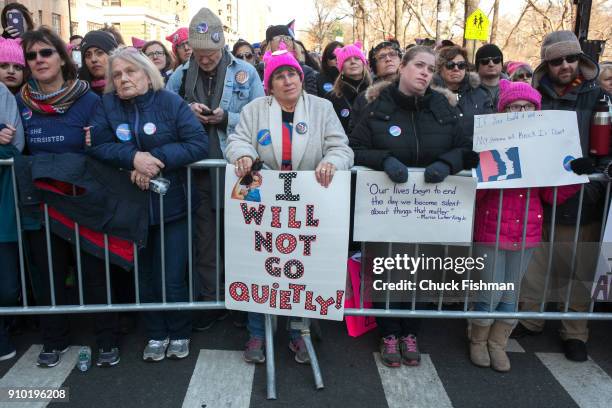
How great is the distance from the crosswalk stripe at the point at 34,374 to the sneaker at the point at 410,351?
91.4 inches

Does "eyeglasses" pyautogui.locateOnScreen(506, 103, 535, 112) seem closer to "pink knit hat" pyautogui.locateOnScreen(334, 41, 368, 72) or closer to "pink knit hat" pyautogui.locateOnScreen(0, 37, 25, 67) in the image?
"pink knit hat" pyautogui.locateOnScreen(334, 41, 368, 72)

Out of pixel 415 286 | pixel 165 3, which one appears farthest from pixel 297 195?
pixel 165 3

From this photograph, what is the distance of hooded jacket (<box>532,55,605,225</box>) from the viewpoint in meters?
3.98

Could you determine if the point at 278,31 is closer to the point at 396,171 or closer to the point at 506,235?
the point at 396,171

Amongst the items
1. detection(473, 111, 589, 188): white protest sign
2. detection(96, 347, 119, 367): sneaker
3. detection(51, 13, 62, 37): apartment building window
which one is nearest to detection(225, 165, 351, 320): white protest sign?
detection(96, 347, 119, 367): sneaker

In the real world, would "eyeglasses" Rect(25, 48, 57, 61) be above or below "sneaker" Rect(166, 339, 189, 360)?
above

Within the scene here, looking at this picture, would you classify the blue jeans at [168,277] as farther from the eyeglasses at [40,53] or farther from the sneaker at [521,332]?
the sneaker at [521,332]

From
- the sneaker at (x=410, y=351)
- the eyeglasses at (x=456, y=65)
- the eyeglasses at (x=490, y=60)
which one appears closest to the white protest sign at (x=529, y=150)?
the sneaker at (x=410, y=351)

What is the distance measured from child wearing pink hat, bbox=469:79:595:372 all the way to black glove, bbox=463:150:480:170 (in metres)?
0.08

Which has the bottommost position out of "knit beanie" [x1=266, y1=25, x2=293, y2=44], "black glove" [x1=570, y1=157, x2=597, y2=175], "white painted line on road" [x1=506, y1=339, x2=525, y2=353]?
"white painted line on road" [x1=506, y1=339, x2=525, y2=353]

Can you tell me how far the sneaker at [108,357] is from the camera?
3951 mm

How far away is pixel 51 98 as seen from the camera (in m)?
3.74

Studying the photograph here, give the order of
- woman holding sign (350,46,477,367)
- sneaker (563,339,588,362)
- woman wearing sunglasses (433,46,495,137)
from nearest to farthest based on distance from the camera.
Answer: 1. woman holding sign (350,46,477,367)
2. sneaker (563,339,588,362)
3. woman wearing sunglasses (433,46,495,137)

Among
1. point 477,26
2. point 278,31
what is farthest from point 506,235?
point 477,26
